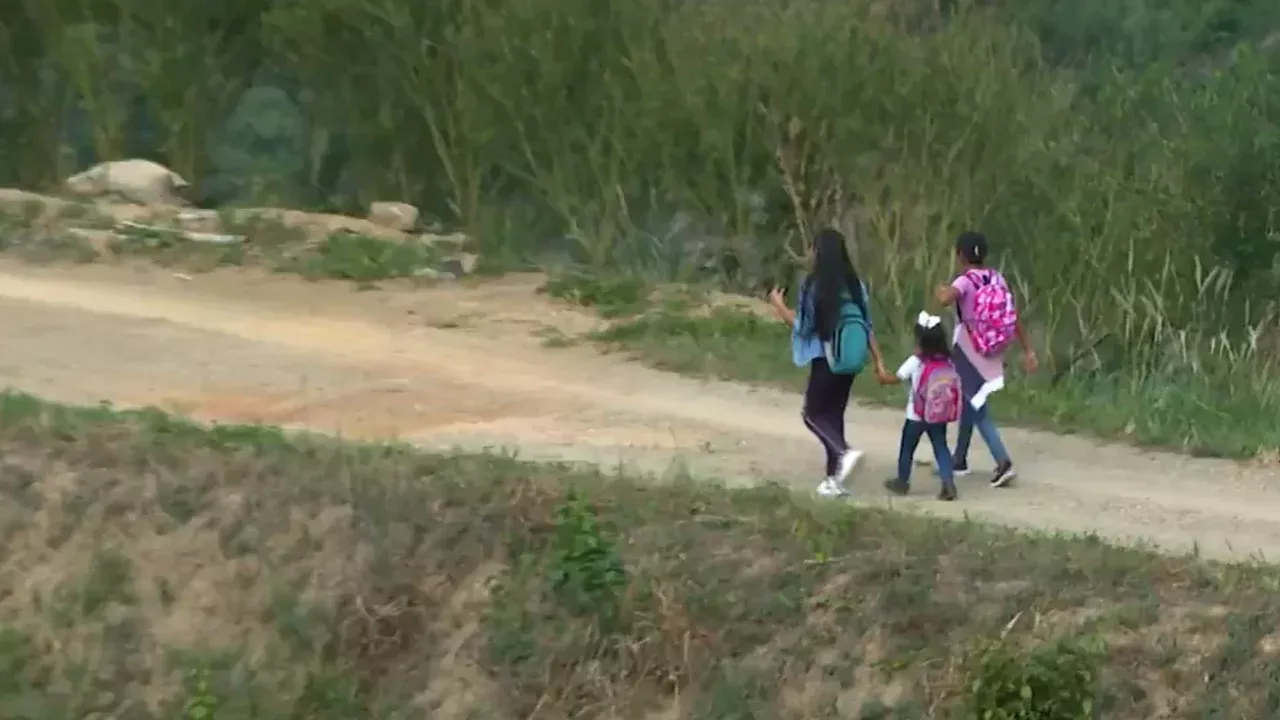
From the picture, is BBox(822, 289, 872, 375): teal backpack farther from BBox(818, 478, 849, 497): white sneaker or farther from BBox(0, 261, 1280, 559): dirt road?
BBox(0, 261, 1280, 559): dirt road

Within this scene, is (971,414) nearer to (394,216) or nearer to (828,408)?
(828,408)

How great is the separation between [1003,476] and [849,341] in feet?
3.77

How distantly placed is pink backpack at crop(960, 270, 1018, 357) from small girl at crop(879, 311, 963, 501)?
24 centimetres

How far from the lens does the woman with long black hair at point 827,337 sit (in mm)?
6832

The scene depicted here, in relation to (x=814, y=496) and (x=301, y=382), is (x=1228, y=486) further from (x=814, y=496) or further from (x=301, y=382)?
(x=301, y=382)

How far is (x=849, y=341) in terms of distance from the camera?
6.85 m

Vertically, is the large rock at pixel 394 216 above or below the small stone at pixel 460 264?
above

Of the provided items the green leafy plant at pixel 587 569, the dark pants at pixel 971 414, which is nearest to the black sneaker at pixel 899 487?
the dark pants at pixel 971 414

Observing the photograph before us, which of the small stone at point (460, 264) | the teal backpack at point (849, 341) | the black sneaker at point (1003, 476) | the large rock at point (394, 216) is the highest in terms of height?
the large rock at point (394, 216)

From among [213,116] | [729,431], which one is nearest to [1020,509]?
[729,431]

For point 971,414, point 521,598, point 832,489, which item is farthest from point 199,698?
point 971,414

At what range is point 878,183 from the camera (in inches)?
492

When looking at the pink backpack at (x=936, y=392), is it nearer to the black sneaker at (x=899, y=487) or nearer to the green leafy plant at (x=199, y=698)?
the black sneaker at (x=899, y=487)

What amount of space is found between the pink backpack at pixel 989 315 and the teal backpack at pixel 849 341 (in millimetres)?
627
